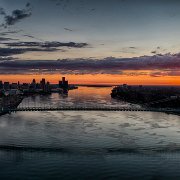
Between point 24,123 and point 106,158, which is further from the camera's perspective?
point 24,123

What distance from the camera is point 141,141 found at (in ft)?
153

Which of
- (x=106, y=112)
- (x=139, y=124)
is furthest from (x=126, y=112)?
(x=139, y=124)

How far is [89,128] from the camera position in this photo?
2295 inches

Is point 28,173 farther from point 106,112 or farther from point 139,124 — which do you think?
point 106,112

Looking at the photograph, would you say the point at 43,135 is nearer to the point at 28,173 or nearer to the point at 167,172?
the point at 28,173

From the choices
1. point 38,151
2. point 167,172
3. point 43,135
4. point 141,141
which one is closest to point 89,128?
point 43,135

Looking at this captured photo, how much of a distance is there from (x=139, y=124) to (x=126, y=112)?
927 inches

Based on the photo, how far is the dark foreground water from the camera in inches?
1299

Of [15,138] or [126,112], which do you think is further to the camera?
[126,112]

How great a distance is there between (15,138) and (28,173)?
16178 mm

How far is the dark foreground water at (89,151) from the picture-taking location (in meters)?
33.0

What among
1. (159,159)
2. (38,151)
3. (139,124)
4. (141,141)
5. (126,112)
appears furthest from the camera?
(126,112)

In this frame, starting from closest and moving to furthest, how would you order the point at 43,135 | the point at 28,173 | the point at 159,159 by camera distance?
the point at 28,173 → the point at 159,159 → the point at 43,135

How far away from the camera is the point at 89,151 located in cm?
4050
